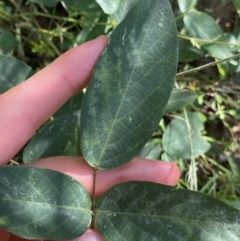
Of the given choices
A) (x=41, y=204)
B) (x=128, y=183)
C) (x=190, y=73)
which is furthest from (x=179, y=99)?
(x=41, y=204)

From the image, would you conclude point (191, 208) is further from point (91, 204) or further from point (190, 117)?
point (190, 117)

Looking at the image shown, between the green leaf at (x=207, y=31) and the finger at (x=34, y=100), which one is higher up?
the finger at (x=34, y=100)

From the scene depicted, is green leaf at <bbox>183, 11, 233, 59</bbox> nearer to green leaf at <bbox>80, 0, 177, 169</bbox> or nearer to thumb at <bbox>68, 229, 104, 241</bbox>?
green leaf at <bbox>80, 0, 177, 169</bbox>

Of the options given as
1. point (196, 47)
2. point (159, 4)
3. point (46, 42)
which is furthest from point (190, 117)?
point (159, 4)

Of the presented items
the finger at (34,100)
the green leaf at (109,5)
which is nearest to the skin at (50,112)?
the finger at (34,100)

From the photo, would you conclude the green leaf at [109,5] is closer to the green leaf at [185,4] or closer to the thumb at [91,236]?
the green leaf at [185,4]

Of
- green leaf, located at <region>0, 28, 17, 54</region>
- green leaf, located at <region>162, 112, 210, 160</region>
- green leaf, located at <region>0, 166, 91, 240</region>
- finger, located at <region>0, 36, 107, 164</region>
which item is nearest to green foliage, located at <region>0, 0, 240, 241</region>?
green leaf, located at <region>0, 166, 91, 240</region>
